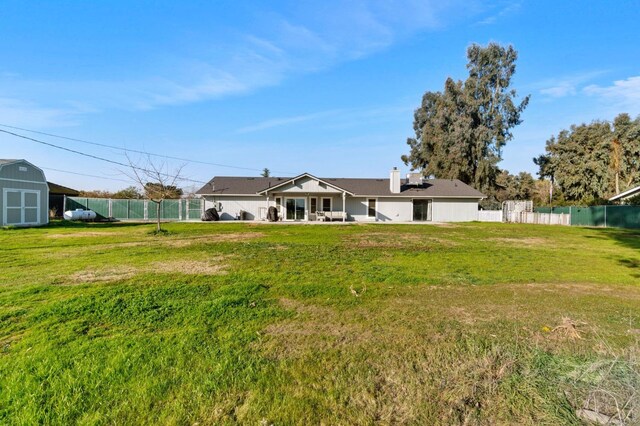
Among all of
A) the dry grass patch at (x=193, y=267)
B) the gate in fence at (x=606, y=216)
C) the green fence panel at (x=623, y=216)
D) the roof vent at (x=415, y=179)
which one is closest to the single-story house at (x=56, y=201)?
the dry grass patch at (x=193, y=267)

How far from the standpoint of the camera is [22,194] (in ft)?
69.9

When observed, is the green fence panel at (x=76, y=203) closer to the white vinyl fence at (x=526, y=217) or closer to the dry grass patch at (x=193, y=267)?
the dry grass patch at (x=193, y=267)

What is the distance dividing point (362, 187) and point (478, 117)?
1830 cm

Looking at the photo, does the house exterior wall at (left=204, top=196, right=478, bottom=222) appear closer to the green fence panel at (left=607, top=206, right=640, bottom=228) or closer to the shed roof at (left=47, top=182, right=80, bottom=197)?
the green fence panel at (left=607, top=206, right=640, bottom=228)

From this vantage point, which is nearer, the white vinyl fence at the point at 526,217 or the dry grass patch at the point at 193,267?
the dry grass patch at the point at 193,267

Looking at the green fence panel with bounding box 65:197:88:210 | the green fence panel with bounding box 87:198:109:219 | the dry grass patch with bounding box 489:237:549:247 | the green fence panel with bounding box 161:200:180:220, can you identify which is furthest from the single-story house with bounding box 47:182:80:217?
the dry grass patch with bounding box 489:237:549:247

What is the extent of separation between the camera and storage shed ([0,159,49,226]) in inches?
788

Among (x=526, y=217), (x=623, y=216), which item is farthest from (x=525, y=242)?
(x=526, y=217)

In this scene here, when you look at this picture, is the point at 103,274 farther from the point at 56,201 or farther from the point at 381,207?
the point at 56,201

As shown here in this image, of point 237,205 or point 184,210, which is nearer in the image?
point 237,205

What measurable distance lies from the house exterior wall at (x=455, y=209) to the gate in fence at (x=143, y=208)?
22.6 m

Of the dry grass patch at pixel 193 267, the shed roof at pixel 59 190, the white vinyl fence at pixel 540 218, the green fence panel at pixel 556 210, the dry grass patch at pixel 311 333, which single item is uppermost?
the shed roof at pixel 59 190

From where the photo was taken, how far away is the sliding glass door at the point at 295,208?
2997 cm

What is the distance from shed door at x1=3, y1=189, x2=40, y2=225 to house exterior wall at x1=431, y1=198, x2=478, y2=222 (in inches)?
1241
